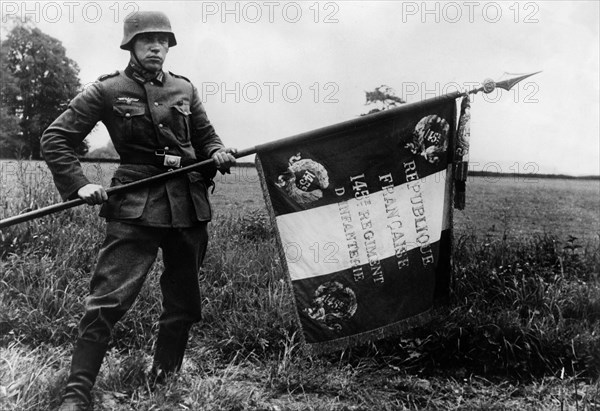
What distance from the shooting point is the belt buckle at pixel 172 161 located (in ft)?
10.2

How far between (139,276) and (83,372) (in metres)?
0.57

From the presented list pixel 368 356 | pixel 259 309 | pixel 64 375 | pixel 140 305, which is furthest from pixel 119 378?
pixel 368 356

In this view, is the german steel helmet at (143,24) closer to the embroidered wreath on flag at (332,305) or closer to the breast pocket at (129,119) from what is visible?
the breast pocket at (129,119)

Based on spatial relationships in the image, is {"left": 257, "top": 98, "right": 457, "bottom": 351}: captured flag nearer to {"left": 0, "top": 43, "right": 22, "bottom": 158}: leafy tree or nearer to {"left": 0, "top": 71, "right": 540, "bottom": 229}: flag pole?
{"left": 0, "top": 71, "right": 540, "bottom": 229}: flag pole

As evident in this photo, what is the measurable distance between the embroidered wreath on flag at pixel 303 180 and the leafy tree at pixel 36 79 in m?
4.21

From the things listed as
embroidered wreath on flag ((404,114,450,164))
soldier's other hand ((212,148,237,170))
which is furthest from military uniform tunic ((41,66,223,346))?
embroidered wreath on flag ((404,114,450,164))

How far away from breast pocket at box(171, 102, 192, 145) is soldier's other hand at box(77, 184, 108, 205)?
557 mm

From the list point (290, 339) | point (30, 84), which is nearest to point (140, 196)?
point (290, 339)

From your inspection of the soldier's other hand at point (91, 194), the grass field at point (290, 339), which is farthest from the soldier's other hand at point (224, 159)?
the grass field at point (290, 339)

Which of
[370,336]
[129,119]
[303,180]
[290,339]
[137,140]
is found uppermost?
[129,119]

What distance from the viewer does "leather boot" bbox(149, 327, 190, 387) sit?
10.9 ft

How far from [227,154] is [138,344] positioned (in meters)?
1.62

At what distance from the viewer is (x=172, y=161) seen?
3139 millimetres

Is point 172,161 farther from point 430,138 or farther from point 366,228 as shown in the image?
point 430,138
